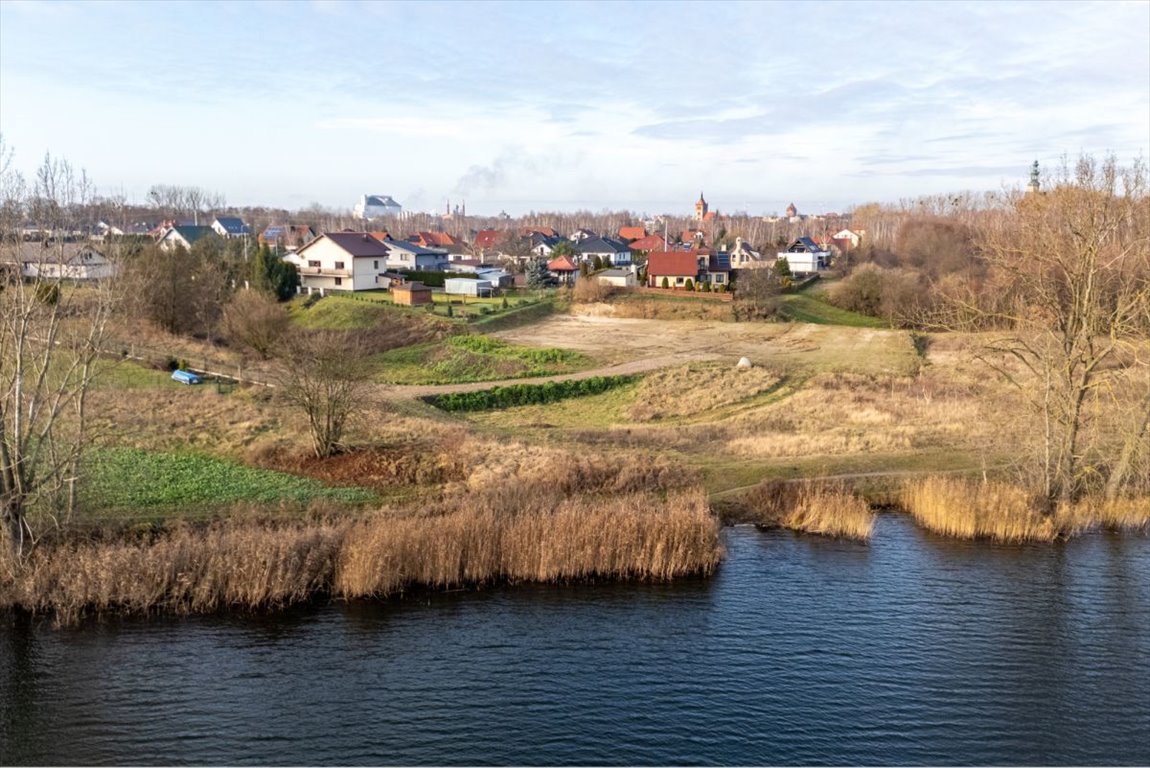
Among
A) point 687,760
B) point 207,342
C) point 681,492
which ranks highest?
point 207,342

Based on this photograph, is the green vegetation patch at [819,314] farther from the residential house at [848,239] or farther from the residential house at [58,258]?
the residential house at [58,258]

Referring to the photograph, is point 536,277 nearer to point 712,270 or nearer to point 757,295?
point 712,270

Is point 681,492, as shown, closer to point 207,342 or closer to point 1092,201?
point 1092,201

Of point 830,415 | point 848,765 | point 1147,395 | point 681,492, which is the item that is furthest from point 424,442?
point 1147,395

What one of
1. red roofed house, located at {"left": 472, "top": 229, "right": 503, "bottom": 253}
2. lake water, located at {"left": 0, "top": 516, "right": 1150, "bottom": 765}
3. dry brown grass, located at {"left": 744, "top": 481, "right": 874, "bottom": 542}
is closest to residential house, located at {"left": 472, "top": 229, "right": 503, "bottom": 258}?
red roofed house, located at {"left": 472, "top": 229, "right": 503, "bottom": 253}

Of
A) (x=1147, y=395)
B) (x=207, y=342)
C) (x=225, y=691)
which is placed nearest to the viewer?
(x=225, y=691)

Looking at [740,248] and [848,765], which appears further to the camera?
[740,248]

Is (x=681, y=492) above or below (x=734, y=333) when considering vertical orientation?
below
